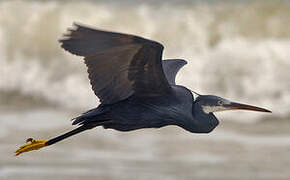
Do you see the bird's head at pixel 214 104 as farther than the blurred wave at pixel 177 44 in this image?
No

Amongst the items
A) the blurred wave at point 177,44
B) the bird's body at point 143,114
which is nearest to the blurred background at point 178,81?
the blurred wave at point 177,44

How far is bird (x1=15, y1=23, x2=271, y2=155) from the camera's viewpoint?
14.4 feet

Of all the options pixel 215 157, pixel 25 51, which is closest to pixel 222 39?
pixel 25 51

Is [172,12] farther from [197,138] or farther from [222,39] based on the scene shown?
[197,138]

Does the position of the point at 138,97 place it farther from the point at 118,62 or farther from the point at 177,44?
the point at 177,44

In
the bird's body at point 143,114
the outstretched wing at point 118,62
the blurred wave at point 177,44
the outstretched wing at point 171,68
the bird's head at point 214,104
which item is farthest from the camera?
the blurred wave at point 177,44

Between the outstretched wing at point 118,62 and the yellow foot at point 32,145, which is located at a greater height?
the outstretched wing at point 118,62

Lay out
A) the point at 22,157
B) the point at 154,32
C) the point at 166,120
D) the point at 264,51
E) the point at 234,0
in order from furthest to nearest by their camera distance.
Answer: the point at 234,0 → the point at 154,32 → the point at 264,51 → the point at 22,157 → the point at 166,120

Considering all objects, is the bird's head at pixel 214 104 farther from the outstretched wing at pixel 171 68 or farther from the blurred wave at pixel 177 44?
the blurred wave at pixel 177 44

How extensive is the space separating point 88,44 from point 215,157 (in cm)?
431

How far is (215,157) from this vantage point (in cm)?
832

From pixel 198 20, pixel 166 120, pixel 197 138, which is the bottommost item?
pixel 166 120

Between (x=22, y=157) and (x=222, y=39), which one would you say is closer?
(x=22, y=157)

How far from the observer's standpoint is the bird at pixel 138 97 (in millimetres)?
4383
